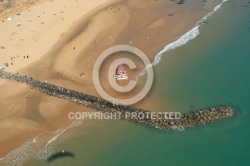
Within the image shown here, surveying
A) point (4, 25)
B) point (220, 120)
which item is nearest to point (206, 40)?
point (220, 120)

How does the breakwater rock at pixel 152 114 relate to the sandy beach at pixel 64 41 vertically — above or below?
below

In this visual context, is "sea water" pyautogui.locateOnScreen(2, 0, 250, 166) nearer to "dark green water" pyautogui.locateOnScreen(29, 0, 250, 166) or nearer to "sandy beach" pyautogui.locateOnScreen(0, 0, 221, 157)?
"dark green water" pyautogui.locateOnScreen(29, 0, 250, 166)

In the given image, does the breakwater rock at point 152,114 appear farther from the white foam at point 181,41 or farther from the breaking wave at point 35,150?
the white foam at point 181,41

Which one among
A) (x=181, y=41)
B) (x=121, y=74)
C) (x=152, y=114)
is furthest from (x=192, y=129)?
(x=181, y=41)

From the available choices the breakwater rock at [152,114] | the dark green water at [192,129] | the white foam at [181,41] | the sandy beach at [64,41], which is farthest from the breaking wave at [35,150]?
the white foam at [181,41]

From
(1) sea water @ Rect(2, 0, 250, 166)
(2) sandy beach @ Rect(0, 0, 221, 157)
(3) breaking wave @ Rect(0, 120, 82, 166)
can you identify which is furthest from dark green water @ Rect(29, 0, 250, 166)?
(2) sandy beach @ Rect(0, 0, 221, 157)

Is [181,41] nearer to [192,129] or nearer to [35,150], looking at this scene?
[192,129]
